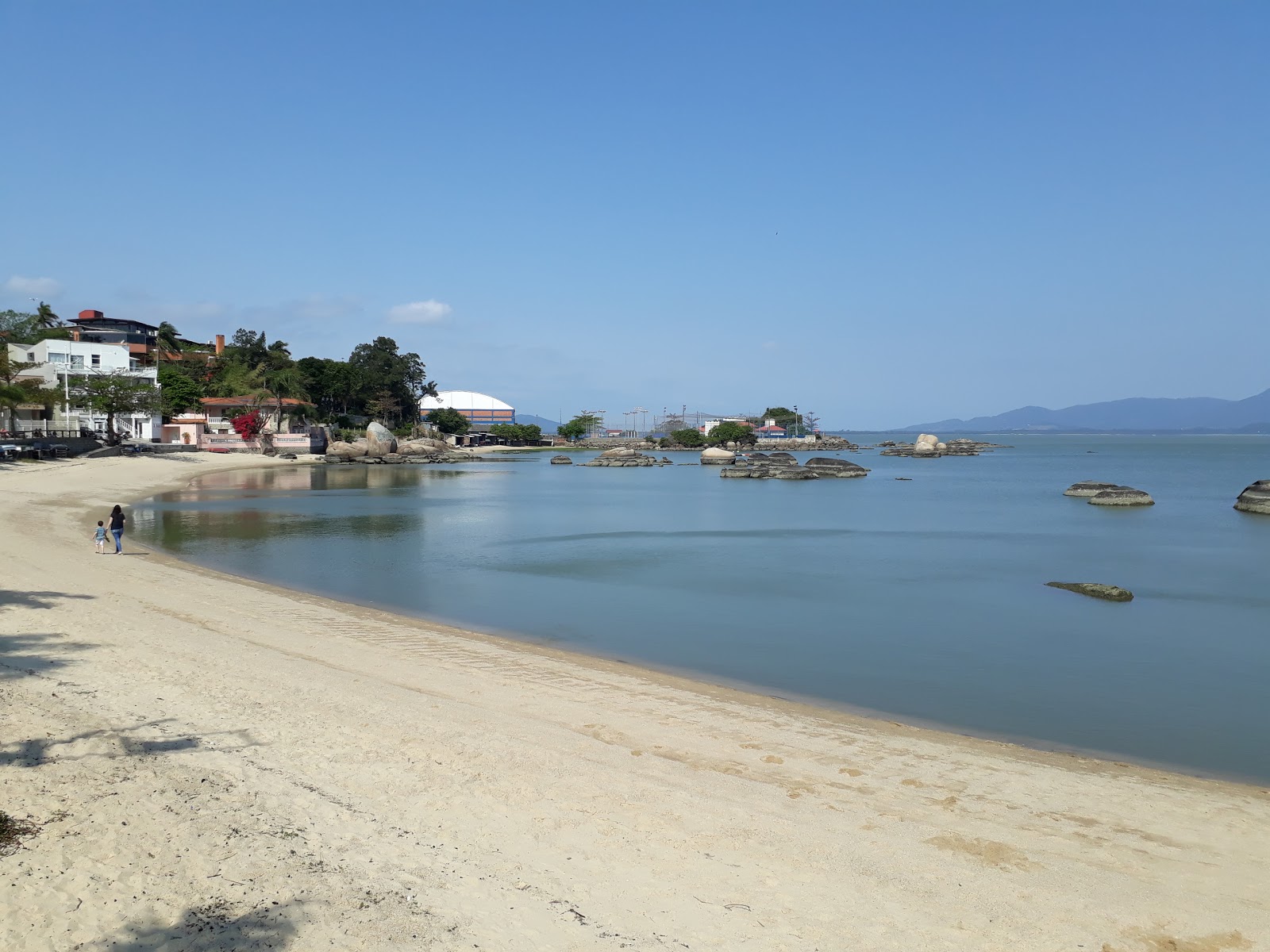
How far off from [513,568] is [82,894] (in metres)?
22.0

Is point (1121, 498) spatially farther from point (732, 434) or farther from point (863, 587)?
point (732, 434)

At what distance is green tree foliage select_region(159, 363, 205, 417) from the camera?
85.3 metres

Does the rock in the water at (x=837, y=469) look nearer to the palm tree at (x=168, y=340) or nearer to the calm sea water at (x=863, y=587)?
the calm sea water at (x=863, y=587)

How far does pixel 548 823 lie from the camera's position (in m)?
7.42

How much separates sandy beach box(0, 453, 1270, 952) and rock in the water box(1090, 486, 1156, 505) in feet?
150

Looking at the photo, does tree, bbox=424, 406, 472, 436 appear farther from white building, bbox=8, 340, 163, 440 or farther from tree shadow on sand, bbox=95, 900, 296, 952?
tree shadow on sand, bbox=95, 900, 296, 952

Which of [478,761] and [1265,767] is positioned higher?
[478,761]

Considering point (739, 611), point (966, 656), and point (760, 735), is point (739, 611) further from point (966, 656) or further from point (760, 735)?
point (760, 735)

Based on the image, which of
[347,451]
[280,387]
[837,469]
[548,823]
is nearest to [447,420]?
[347,451]

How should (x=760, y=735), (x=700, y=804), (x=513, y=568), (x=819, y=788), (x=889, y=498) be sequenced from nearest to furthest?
(x=700, y=804) → (x=819, y=788) → (x=760, y=735) → (x=513, y=568) → (x=889, y=498)

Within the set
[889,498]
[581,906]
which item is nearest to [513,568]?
[581,906]

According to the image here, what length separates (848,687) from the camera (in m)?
14.3

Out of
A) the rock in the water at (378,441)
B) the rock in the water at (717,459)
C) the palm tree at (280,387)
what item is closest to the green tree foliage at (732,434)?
the rock in the water at (717,459)

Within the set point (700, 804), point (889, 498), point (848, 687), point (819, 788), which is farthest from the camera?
point (889, 498)
